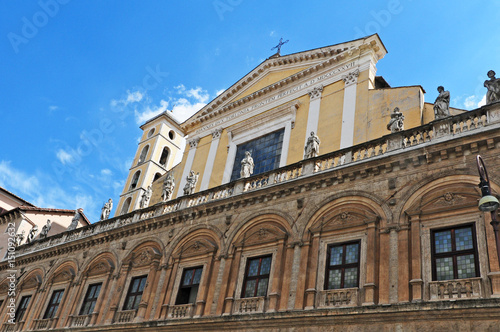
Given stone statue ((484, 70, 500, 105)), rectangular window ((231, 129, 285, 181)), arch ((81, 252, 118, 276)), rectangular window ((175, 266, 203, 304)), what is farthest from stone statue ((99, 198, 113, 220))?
stone statue ((484, 70, 500, 105))

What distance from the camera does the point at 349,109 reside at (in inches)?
790

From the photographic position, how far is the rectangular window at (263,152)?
2197 centimetres

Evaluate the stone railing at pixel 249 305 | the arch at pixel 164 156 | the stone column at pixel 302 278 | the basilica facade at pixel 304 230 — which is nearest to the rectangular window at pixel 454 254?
the basilica facade at pixel 304 230

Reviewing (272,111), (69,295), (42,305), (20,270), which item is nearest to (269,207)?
(272,111)

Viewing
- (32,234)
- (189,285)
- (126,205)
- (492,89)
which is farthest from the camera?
(126,205)

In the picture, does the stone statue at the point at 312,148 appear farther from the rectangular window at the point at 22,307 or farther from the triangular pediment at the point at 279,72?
the rectangular window at the point at 22,307

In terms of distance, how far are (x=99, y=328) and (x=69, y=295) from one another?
3.93 meters

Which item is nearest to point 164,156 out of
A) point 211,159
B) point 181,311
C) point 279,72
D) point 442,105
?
point 211,159

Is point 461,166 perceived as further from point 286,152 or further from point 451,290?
point 286,152

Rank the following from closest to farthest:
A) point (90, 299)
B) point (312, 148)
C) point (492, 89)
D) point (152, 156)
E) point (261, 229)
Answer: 1. point (492, 89)
2. point (261, 229)
3. point (312, 148)
4. point (90, 299)
5. point (152, 156)

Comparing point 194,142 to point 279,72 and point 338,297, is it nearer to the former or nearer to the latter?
point 279,72

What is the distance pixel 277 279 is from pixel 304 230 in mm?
1774

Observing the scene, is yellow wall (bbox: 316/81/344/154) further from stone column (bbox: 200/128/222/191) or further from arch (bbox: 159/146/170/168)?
arch (bbox: 159/146/170/168)

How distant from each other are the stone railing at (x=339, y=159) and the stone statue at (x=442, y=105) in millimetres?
766
